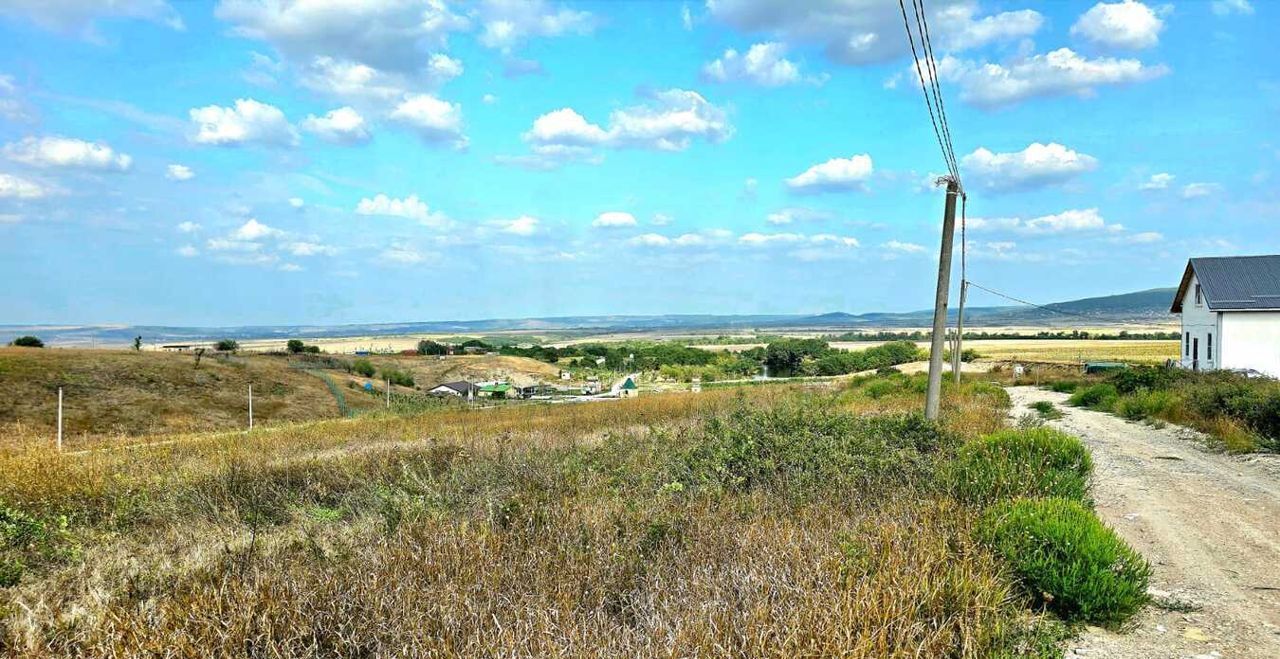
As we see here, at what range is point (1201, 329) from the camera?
107 feet

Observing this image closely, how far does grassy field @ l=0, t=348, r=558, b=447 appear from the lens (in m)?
28.3

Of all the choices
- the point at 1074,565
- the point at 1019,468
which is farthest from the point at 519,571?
the point at 1019,468

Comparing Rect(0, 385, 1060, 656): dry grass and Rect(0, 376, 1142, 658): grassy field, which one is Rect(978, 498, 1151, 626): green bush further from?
Rect(0, 385, 1060, 656): dry grass

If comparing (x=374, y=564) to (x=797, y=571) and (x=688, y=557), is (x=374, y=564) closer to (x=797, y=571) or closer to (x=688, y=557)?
(x=688, y=557)

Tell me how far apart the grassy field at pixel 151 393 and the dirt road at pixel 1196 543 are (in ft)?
86.1

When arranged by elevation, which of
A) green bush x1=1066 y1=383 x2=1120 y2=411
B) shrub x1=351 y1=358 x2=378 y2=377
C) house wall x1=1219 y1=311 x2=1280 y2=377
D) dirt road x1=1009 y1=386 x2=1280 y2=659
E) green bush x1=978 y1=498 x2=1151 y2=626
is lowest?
shrub x1=351 y1=358 x2=378 y2=377

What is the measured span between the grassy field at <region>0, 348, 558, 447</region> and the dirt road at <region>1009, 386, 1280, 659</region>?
2623 cm

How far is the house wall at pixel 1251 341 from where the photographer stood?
29.5 m

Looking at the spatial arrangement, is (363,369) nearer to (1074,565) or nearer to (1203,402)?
(1203,402)

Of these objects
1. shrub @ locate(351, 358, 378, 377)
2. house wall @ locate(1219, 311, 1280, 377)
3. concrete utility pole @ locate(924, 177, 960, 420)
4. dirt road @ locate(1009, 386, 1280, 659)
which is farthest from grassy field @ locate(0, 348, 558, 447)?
house wall @ locate(1219, 311, 1280, 377)

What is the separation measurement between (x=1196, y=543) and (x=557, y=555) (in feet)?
21.7

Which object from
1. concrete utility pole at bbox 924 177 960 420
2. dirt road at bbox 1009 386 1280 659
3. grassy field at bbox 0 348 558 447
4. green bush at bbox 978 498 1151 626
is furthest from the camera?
grassy field at bbox 0 348 558 447

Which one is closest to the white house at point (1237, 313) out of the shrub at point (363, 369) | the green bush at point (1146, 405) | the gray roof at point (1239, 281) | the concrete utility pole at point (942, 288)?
the gray roof at point (1239, 281)

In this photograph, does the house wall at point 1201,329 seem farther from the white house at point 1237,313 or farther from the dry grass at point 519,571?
the dry grass at point 519,571
